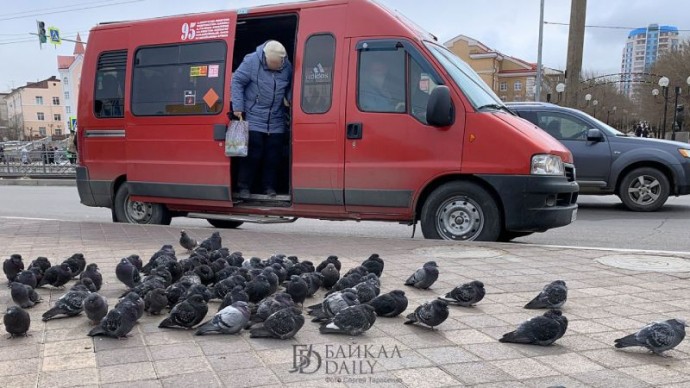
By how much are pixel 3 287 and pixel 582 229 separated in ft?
26.2

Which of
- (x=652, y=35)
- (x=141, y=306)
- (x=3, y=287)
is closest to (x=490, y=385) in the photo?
(x=141, y=306)

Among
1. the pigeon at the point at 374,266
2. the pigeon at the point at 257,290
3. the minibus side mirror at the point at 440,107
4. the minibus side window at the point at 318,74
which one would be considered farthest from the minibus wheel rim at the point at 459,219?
the pigeon at the point at 257,290

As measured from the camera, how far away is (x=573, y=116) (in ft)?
33.7

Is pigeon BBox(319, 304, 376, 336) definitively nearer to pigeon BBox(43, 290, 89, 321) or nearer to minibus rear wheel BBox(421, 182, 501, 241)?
pigeon BBox(43, 290, 89, 321)

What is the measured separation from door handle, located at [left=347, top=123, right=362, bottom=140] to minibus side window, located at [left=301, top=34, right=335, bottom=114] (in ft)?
1.30

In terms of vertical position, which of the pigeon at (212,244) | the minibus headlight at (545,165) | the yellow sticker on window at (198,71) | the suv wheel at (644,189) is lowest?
the pigeon at (212,244)

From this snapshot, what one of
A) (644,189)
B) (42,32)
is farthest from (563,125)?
(42,32)

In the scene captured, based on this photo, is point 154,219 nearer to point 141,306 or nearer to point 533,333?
point 141,306

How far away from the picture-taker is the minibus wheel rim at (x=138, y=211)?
8281 millimetres

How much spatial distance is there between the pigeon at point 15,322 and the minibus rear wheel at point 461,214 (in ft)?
14.5

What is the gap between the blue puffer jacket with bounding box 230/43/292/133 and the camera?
6.97 meters

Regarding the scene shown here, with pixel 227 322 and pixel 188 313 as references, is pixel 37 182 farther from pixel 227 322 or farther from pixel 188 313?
pixel 227 322

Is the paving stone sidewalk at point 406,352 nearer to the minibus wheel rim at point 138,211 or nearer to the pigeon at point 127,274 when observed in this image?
the pigeon at point 127,274

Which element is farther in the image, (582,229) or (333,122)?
(582,229)
